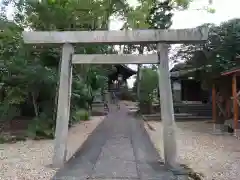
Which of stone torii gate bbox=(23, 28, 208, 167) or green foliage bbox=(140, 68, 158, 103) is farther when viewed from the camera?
green foliage bbox=(140, 68, 158, 103)

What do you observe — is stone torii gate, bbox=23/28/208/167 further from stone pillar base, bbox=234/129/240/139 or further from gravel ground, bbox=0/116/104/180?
stone pillar base, bbox=234/129/240/139

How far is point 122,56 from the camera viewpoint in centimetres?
716

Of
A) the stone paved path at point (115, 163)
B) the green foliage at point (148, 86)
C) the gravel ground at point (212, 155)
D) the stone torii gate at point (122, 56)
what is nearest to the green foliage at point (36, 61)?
the stone paved path at point (115, 163)

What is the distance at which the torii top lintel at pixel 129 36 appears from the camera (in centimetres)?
705

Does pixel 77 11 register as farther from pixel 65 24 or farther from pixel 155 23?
pixel 155 23

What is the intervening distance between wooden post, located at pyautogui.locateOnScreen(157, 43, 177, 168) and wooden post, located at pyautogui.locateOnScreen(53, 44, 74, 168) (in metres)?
2.00

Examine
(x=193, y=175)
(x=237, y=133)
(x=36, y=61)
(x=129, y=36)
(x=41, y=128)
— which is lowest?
(x=193, y=175)

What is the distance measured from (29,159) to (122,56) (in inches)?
133

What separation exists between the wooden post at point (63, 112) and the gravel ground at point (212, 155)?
8.65ft

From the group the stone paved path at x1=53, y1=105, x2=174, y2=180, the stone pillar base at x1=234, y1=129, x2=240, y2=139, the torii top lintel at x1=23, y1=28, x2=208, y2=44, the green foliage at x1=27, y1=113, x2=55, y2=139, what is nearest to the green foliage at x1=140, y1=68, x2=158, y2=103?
the stone pillar base at x1=234, y1=129, x2=240, y2=139

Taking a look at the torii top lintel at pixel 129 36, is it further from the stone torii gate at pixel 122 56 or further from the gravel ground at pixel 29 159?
the gravel ground at pixel 29 159

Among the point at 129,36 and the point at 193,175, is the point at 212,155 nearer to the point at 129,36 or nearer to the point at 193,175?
the point at 193,175

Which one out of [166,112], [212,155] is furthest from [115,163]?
[212,155]

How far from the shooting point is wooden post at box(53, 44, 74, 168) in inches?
279
